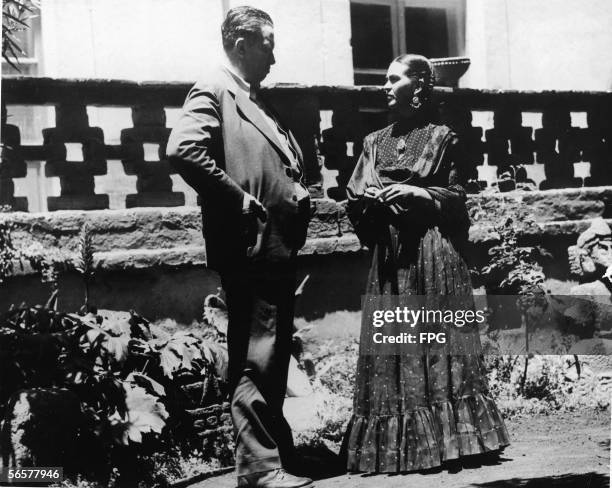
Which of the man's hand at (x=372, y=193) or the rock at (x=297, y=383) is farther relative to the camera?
the rock at (x=297, y=383)

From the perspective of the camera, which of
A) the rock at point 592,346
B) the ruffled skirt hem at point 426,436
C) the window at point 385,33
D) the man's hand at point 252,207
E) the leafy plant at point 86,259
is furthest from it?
Result: the window at point 385,33

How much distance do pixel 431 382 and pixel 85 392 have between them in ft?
4.73

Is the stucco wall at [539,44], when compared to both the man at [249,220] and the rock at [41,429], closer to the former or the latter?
the man at [249,220]

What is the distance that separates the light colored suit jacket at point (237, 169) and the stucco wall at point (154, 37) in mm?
1193

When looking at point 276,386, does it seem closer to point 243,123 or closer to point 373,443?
point 373,443

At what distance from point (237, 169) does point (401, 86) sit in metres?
0.91

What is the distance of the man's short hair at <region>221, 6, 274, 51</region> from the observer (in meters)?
3.49

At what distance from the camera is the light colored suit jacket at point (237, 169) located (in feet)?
11.1

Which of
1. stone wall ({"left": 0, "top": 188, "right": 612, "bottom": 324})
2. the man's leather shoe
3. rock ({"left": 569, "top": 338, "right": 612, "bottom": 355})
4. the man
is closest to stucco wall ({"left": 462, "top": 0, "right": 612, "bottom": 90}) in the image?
stone wall ({"left": 0, "top": 188, "right": 612, "bottom": 324})

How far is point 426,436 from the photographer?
368 centimetres

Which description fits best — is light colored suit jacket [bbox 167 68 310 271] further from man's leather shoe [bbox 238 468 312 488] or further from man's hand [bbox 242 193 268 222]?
man's leather shoe [bbox 238 468 312 488]

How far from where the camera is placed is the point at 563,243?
5160mm

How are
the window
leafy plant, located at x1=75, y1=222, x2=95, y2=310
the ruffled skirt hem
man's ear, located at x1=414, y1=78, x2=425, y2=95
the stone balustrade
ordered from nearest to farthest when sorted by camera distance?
the ruffled skirt hem → man's ear, located at x1=414, y1=78, x2=425, y2=95 → leafy plant, located at x1=75, y1=222, x2=95, y2=310 → the stone balustrade → the window

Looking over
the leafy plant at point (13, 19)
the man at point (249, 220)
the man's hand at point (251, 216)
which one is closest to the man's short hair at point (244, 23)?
the man at point (249, 220)
